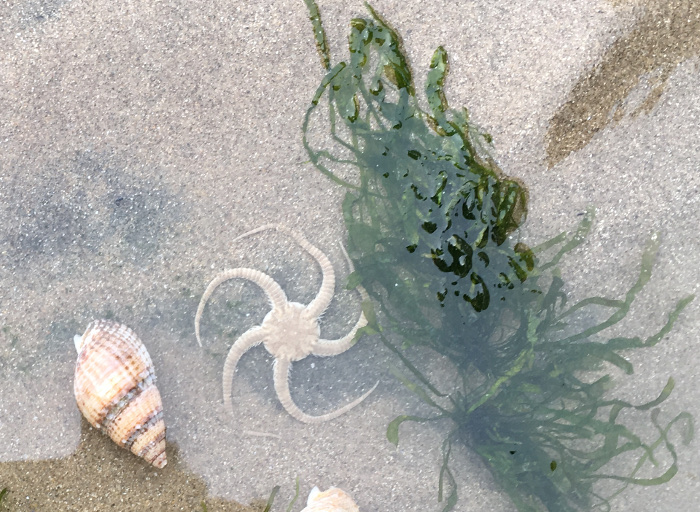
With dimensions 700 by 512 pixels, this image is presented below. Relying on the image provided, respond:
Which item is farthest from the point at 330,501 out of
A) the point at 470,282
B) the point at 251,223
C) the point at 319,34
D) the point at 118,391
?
the point at 319,34

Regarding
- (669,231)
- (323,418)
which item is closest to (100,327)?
(323,418)

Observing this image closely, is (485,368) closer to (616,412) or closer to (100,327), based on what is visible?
(616,412)

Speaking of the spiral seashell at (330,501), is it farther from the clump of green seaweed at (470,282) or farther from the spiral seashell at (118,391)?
the spiral seashell at (118,391)

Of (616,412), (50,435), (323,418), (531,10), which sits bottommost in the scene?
(50,435)

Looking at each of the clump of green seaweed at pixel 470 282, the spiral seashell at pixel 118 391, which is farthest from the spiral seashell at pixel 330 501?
the spiral seashell at pixel 118 391

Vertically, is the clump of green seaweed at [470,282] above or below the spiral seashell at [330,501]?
above
